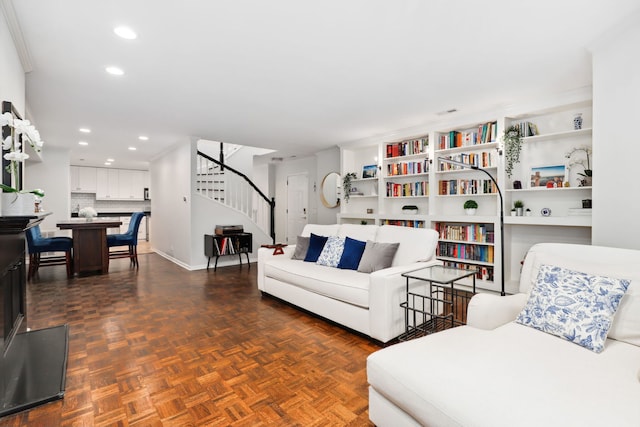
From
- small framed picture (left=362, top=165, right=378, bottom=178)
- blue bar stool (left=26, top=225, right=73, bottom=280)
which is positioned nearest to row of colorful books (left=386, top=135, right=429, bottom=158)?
small framed picture (left=362, top=165, right=378, bottom=178)

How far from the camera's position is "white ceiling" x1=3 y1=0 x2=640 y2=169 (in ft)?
6.96

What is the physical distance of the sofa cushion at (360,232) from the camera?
3.56 metres

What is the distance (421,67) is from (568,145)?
2214 millimetres

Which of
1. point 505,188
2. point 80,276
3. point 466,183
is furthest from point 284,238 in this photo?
point 505,188

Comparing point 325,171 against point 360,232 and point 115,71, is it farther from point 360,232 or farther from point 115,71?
point 115,71

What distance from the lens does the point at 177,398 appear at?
1.90 meters

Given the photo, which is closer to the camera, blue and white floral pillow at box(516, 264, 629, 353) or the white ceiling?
blue and white floral pillow at box(516, 264, 629, 353)

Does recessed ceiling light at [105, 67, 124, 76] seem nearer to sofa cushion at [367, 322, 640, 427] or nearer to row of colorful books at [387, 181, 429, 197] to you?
sofa cushion at [367, 322, 640, 427]

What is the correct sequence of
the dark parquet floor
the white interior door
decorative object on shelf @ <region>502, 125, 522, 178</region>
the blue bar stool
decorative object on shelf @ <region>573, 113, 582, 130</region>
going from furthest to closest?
the white interior door, the blue bar stool, decorative object on shelf @ <region>502, 125, 522, 178</region>, decorative object on shelf @ <region>573, 113, 582, 130</region>, the dark parquet floor

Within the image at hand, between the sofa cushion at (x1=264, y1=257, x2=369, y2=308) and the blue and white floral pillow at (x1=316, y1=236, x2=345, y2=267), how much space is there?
0.09 meters

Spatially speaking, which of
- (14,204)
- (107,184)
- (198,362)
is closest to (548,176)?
(198,362)

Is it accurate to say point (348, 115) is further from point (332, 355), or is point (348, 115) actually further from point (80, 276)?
point (80, 276)

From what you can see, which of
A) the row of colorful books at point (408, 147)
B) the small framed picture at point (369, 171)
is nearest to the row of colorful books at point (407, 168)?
the row of colorful books at point (408, 147)

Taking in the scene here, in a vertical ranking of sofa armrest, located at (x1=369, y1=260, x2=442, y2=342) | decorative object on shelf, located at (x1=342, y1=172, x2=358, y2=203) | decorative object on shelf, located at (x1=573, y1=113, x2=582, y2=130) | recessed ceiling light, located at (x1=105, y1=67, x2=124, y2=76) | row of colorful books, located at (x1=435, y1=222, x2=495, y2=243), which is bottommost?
sofa armrest, located at (x1=369, y1=260, x2=442, y2=342)
